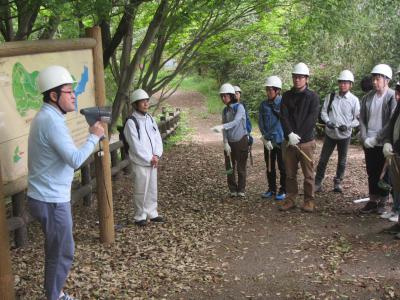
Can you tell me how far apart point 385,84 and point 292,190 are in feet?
6.67

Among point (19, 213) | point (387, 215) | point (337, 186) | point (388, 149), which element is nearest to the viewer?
point (19, 213)

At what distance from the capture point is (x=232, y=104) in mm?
7691

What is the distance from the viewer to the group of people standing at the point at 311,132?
6477 millimetres

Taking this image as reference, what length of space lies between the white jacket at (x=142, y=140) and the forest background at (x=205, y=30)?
1500 mm

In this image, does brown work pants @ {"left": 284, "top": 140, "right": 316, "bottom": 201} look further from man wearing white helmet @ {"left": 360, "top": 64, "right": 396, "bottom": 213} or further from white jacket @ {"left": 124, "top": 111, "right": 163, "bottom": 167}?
white jacket @ {"left": 124, "top": 111, "right": 163, "bottom": 167}

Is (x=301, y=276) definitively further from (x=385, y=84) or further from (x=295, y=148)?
(x=385, y=84)

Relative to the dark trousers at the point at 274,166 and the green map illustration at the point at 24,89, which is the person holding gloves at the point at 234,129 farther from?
the green map illustration at the point at 24,89

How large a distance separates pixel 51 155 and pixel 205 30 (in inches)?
329

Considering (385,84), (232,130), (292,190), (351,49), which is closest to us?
(385,84)

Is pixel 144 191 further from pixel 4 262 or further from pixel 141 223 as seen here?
pixel 4 262

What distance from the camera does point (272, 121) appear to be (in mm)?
7547

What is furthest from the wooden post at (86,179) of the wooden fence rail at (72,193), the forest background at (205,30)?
the forest background at (205,30)

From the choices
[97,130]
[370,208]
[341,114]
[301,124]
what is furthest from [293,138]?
[97,130]

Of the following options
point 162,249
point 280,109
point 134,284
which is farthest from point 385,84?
point 134,284
